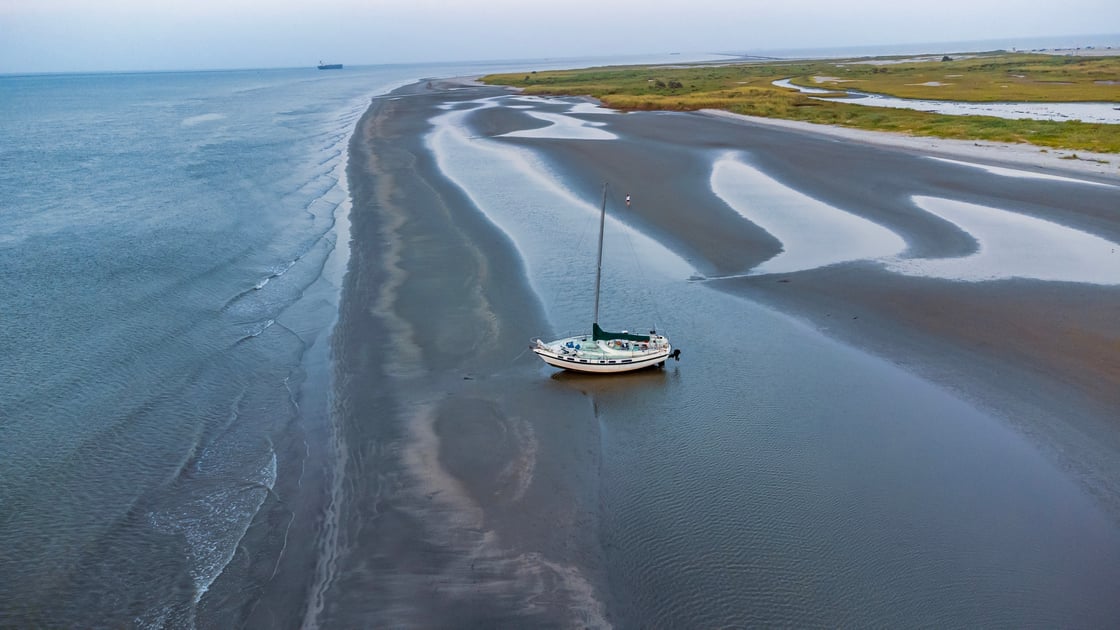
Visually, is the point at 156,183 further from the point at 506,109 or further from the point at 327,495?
the point at 506,109

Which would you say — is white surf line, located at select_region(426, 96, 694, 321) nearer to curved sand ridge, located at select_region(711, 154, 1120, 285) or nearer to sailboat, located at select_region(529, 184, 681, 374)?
sailboat, located at select_region(529, 184, 681, 374)

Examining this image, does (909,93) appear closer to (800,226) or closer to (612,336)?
(800,226)

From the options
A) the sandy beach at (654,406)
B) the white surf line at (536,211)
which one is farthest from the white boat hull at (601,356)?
the white surf line at (536,211)

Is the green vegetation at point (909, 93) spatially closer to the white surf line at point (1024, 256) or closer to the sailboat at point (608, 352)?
the white surf line at point (1024, 256)

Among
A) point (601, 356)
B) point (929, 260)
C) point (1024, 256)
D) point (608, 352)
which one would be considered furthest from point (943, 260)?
point (601, 356)

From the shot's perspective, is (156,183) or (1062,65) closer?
(156,183)

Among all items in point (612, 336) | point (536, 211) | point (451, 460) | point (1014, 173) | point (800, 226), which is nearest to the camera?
point (451, 460)

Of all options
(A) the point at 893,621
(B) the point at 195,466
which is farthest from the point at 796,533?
(B) the point at 195,466
